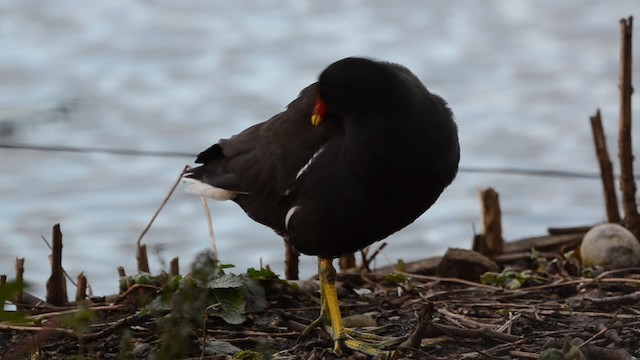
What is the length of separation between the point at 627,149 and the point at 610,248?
60 centimetres

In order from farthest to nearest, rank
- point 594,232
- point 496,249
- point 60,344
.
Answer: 1. point 496,249
2. point 594,232
3. point 60,344

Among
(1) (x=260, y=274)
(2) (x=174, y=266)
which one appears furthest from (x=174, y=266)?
(1) (x=260, y=274)

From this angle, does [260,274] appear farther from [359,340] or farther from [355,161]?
[355,161]

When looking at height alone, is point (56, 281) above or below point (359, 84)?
below

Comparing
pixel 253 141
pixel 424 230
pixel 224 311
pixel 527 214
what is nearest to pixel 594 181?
pixel 527 214

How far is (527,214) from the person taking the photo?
7.22 meters

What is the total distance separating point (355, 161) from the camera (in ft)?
12.7

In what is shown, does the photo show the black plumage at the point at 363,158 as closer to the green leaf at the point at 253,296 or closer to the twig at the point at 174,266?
the green leaf at the point at 253,296

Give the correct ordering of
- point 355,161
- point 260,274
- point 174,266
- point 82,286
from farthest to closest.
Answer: point 174,266, point 82,286, point 260,274, point 355,161

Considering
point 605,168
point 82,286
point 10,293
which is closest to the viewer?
point 10,293

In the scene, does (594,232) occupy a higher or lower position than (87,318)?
higher

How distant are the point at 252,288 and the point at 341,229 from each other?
0.48 m

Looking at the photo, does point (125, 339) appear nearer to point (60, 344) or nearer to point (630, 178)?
point (60, 344)

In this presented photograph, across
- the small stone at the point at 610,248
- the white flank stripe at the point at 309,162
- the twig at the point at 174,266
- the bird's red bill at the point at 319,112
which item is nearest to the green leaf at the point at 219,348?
the white flank stripe at the point at 309,162
